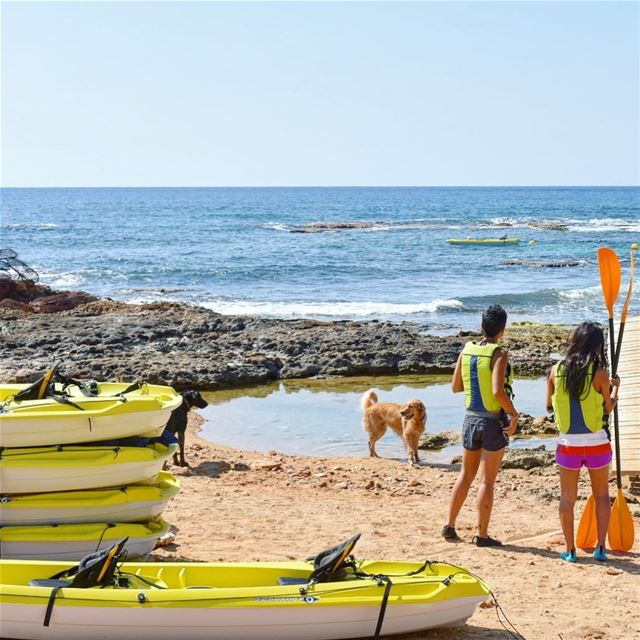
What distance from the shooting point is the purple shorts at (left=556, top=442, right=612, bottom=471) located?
661 centimetres

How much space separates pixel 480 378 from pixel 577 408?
2.27ft

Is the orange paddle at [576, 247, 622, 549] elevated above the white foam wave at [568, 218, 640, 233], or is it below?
below

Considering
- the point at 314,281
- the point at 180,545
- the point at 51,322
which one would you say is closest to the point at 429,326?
the point at 51,322

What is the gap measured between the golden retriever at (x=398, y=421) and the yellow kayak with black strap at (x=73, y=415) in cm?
437

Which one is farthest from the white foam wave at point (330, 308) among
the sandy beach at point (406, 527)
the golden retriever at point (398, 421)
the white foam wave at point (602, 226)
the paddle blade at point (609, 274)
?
the white foam wave at point (602, 226)

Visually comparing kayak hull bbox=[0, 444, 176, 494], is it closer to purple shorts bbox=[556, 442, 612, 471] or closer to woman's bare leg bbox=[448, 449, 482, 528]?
woman's bare leg bbox=[448, 449, 482, 528]

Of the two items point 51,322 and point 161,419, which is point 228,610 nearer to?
point 161,419

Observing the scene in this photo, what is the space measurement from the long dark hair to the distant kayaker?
0.43 metres

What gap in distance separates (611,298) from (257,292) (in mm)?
25685

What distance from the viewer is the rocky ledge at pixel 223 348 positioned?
52.2 feet

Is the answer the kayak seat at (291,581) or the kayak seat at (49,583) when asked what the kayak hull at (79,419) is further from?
the kayak seat at (291,581)

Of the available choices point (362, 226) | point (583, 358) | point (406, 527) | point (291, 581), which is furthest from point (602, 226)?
point (291, 581)

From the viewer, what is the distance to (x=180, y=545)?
7203 mm

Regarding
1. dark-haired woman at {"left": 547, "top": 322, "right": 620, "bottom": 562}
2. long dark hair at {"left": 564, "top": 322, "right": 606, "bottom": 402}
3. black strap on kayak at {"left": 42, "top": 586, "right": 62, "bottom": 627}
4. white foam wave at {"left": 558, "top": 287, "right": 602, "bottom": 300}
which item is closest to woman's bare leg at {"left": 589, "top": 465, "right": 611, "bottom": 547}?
dark-haired woman at {"left": 547, "top": 322, "right": 620, "bottom": 562}
